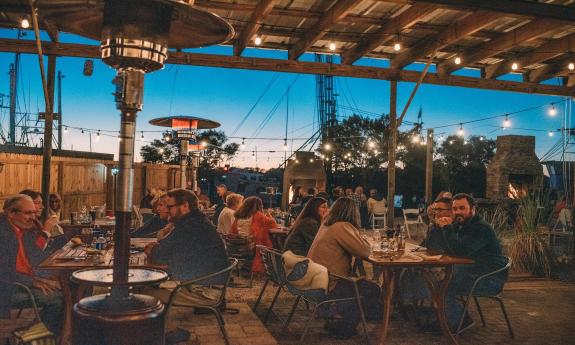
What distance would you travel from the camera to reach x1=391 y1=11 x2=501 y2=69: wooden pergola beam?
7293 millimetres

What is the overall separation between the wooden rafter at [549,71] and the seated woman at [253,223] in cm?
627

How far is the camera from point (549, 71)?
10.2 m

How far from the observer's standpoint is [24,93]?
27.7 metres

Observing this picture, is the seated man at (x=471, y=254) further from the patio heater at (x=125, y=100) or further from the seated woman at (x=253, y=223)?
the patio heater at (x=125, y=100)

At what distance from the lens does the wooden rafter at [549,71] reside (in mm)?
9795

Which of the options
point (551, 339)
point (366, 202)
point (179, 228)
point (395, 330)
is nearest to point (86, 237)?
point (179, 228)

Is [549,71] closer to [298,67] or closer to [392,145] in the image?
[392,145]

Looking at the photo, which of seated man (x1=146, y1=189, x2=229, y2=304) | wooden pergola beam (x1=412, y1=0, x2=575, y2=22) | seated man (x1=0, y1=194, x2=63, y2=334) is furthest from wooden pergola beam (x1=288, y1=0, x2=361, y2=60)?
seated man (x1=0, y1=194, x2=63, y2=334)

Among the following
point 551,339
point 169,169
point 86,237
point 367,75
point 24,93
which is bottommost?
point 551,339

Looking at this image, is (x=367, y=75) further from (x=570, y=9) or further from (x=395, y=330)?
(x=395, y=330)

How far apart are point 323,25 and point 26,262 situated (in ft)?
16.8

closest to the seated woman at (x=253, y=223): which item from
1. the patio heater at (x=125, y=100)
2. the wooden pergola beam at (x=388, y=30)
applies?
the wooden pergola beam at (x=388, y=30)

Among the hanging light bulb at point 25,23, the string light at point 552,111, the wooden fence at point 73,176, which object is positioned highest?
the hanging light bulb at point 25,23

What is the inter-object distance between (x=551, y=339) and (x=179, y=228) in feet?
12.2
